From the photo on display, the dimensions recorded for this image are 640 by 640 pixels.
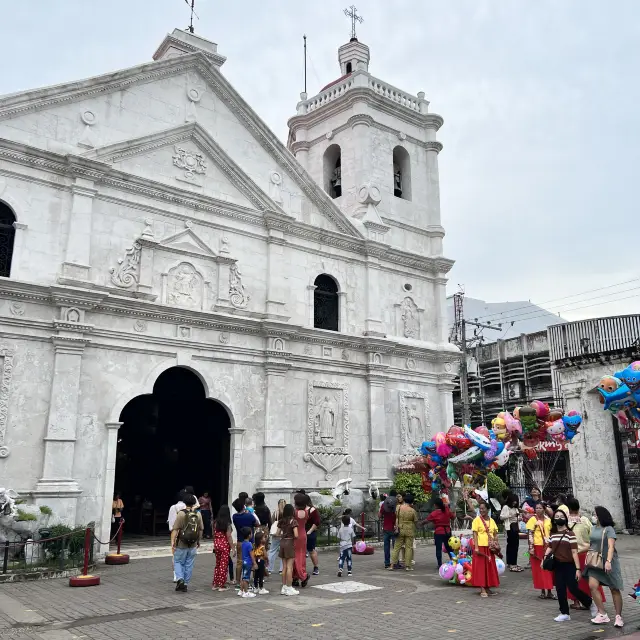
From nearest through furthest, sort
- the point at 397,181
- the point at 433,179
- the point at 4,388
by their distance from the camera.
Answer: the point at 4,388 < the point at 397,181 < the point at 433,179

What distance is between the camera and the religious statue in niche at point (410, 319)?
2400 centimetres

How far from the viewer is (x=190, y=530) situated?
11.3 meters

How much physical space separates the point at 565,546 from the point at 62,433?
11.7 metres

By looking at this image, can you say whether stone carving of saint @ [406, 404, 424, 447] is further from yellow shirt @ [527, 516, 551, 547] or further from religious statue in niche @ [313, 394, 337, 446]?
yellow shirt @ [527, 516, 551, 547]

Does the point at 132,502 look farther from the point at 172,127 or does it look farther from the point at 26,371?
the point at 172,127

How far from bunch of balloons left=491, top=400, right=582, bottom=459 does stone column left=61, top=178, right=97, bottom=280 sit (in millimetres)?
11287

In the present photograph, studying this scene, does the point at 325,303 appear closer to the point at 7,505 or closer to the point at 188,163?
the point at 188,163

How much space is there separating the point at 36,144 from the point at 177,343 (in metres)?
6.62

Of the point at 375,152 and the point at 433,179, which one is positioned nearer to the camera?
the point at 375,152

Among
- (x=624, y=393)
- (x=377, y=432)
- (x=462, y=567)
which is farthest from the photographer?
(x=377, y=432)

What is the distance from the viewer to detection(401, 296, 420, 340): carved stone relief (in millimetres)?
23984

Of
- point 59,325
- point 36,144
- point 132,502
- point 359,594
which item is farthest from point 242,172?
point 359,594

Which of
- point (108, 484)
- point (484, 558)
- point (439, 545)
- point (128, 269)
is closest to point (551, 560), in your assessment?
point (484, 558)

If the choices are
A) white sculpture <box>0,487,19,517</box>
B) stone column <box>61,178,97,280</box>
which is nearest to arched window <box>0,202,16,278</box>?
stone column <box>61,178,97,280</box>
